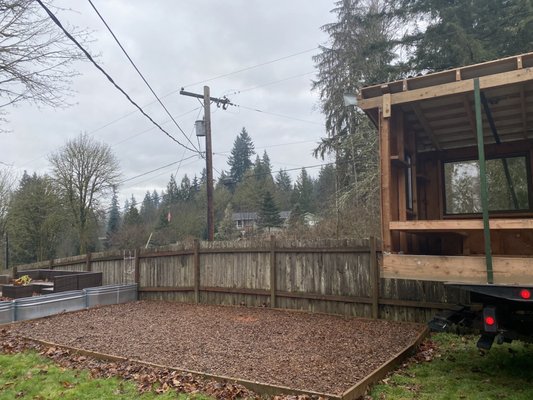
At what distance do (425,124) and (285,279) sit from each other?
4.57 metres

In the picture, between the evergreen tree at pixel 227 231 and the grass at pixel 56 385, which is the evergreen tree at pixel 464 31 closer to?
the grass at pixel 56 385

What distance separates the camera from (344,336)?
6.27 meters

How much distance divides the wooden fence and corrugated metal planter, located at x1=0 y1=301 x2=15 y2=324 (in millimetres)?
3650

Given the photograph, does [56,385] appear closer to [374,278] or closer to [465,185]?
[374,278]

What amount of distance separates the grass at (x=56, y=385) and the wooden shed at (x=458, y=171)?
10.1 ft

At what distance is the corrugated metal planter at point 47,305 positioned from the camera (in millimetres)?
8352

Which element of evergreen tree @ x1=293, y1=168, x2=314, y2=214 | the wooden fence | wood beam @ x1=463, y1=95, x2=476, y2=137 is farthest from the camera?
evergreen tree @ x1=293, y1=168, x2=314, y2=214

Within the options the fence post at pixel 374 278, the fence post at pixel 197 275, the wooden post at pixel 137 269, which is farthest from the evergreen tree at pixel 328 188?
the fence post at pixel 374 278

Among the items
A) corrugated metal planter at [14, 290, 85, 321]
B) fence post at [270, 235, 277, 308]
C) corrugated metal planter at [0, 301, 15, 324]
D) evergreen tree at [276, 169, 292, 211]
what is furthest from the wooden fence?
evergreen tree at [276, 169, 292, 211]

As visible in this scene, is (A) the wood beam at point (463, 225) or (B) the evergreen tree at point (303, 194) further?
(B) the evergreen tree at point (303, 194)

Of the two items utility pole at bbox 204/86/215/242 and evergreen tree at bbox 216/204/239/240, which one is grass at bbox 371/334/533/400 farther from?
evergreen tree at bbox 216/204/239/240

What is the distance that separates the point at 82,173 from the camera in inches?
985

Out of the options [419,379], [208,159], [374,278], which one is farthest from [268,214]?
[419,379]

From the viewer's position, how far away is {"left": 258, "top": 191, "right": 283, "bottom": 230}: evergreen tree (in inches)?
1267
